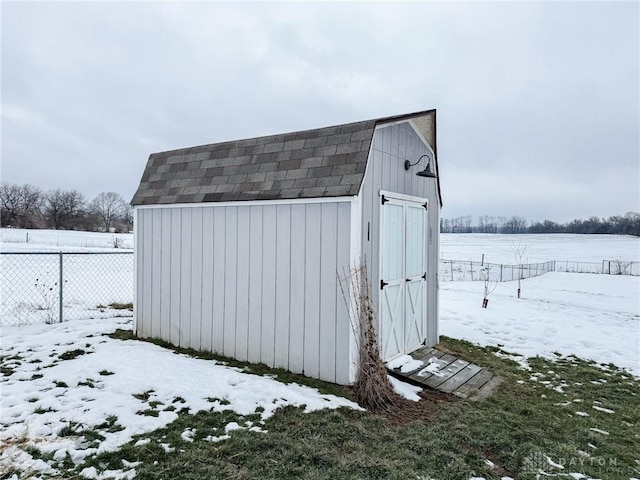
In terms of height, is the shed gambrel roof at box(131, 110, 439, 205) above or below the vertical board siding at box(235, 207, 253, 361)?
above

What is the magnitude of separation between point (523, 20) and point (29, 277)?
14770mm

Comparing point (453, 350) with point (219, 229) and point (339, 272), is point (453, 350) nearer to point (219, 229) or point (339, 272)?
point (339, 272)

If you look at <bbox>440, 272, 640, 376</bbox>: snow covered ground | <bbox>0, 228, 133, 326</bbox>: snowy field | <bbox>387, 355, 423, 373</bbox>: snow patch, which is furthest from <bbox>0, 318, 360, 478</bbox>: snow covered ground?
<bbox>440, 272, 640, 376</bbox>: snow covered ground

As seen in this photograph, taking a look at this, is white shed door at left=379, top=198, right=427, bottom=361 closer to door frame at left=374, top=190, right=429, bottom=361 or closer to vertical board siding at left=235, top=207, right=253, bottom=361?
door frame at left=374, top=190, right=429, bottom=361

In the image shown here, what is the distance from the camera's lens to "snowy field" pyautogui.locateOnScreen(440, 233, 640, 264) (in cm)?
3194

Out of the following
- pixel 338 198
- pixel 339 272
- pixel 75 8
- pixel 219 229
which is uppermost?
pixel 75 8

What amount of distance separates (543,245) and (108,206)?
161ft

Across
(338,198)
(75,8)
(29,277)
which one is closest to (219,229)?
(338,198)

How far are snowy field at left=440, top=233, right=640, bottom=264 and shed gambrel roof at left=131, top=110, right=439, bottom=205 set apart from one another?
2720cm

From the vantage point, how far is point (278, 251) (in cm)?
429

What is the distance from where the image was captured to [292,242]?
4184 mm

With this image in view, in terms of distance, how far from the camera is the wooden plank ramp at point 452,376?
3.96 meters

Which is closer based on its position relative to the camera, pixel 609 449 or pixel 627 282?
pixel 609 449

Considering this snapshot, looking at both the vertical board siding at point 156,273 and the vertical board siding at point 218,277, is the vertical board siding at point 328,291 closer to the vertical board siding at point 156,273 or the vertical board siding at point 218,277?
the vertical board siding at point 218,277
